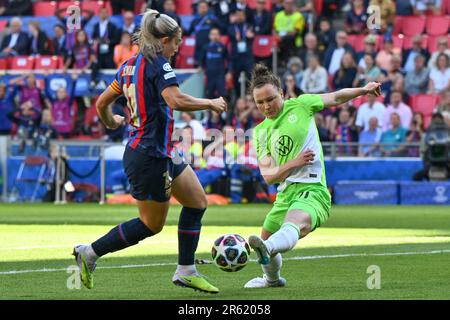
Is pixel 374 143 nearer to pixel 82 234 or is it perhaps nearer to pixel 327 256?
pixel 82 234

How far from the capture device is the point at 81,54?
31.0 meters

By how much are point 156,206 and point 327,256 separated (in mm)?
4012

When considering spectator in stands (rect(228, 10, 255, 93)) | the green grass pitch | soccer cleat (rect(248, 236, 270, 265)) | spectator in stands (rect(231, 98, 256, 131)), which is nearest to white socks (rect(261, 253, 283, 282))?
the green grass pitch

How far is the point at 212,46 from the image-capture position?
28.8m

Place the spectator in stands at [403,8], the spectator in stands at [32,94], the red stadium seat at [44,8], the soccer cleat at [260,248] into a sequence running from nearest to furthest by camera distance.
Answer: the soccer cleat at [260,248] < the spectator in stands at [403,8] < the spectator in stands at [32,94] < the red stadium seat at [44,8]

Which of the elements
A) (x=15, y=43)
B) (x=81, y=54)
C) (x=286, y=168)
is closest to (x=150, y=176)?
(x=286, y=168)

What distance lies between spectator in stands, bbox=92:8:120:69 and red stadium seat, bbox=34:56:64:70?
1.43 meters

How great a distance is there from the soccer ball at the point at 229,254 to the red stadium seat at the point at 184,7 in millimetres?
23173

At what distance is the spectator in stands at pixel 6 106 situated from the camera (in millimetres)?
30453

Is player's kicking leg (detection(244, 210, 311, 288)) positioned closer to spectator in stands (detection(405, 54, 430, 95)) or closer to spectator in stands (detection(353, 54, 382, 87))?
spectator in stands (detection(353, 54, 382, 87))

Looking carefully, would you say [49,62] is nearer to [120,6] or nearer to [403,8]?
[120,6]

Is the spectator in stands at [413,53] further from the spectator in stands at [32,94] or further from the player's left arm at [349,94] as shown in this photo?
the player's left arm at [349,94]

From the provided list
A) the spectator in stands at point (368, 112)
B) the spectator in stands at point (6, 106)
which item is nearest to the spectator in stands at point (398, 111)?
the spectator in stands at point (368, 112)
